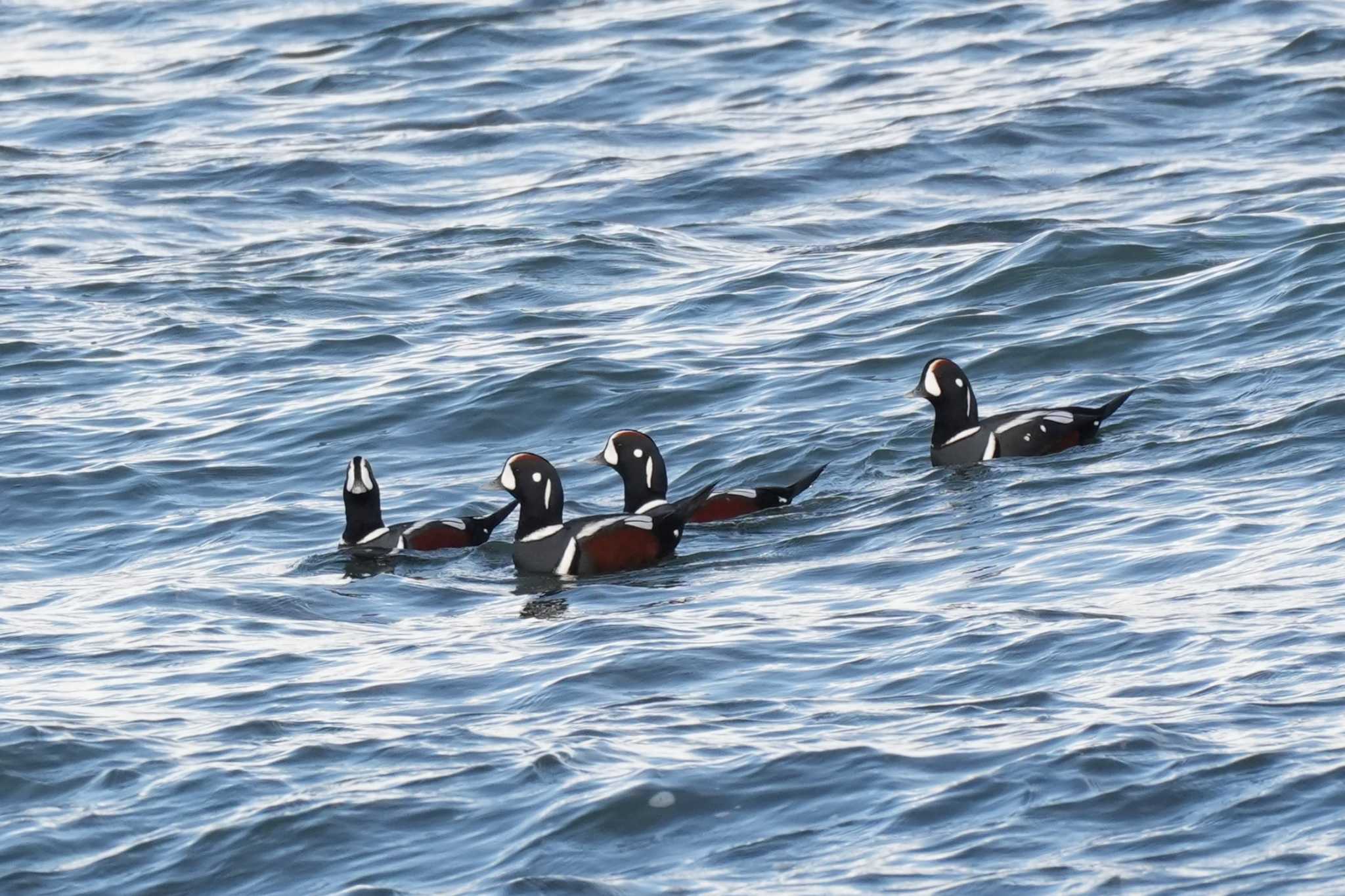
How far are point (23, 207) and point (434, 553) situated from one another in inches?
454

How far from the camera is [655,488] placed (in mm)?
12641

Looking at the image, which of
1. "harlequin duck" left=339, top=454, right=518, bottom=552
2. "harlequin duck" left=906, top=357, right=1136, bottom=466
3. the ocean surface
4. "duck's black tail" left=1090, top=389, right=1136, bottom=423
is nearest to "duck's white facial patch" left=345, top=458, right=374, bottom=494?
"harlequin duck" left=339, top=454, right=518, bottom=552

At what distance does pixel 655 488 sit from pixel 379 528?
158cm

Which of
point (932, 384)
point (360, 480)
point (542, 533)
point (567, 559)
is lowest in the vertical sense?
point (567, 559)

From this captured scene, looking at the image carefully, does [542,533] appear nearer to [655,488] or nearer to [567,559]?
[567,559]

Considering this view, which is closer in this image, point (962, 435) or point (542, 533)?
point (542, 533)

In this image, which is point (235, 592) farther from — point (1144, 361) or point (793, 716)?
point (1144, 361)

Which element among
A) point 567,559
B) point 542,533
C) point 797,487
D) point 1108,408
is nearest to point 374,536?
point 542,533

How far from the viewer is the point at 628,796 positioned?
7.77 meters

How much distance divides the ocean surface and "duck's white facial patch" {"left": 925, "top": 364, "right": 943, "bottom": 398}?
53 cm

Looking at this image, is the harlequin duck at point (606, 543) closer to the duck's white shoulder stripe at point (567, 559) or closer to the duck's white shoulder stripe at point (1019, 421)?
the duck's white shoulder stripe at point (567, 559)

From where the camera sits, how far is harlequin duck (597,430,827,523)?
12.4m

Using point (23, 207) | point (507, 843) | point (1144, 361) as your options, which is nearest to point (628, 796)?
point (507, 843)

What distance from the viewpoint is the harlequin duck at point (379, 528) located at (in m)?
12.4
